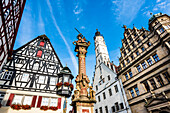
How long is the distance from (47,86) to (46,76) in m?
1.67

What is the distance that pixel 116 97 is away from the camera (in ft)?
63.8

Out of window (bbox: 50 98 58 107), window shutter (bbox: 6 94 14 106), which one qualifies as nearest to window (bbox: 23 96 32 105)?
window shutter (bbox: 6 94 14 106)

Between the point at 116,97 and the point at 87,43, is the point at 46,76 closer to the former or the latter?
the point at 87,43

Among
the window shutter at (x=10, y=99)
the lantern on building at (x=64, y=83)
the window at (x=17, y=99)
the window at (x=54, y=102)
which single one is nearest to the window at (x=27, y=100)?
the window at (x=17, y=99)

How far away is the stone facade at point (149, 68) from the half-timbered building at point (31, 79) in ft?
39.1

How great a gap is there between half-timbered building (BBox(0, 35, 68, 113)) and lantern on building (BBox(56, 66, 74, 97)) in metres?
0.72

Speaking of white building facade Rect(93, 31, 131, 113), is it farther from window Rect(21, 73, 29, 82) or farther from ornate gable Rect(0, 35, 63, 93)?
window Rect(21, 73, 29, 82)

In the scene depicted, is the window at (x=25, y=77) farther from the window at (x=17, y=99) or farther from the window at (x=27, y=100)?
the window at (x=27, y=100)

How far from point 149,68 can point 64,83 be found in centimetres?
1339

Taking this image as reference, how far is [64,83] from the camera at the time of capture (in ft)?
49.5

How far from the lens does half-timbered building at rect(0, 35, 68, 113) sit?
12.9 meters

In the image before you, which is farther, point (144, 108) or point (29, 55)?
point (29, 55)

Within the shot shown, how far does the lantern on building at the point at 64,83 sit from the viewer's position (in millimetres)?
14691

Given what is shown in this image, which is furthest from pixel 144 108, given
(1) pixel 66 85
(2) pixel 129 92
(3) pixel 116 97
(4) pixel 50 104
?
(4) pixel 50 104
